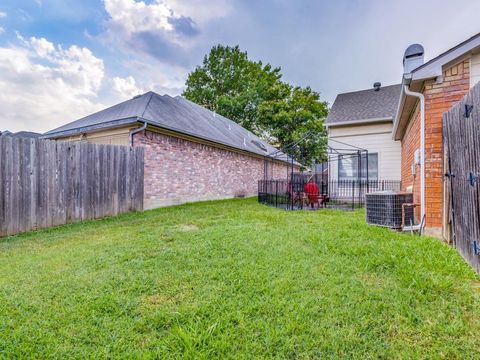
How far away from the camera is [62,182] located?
20.6 feet

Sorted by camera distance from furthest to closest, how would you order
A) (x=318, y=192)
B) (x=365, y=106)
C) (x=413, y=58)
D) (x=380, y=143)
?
(x=365, y=106) < (x=380, y=143) < (x=318, y=192) < (x=413, y=58)

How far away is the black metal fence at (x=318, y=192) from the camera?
9.60 m

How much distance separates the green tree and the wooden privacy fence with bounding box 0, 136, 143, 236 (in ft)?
43.4

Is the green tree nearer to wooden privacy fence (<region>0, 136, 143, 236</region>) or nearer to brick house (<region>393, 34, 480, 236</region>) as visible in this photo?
wooden privacy fence (<region>0, 136, 143, 236</region>)

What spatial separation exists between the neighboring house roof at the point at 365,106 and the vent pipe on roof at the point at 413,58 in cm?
616

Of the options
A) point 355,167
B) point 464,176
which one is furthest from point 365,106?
point 464,176

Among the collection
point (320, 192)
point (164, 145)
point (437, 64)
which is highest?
point (437, 64)

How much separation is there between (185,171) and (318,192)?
5221 millimetres

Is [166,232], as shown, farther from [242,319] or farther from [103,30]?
[103,30]

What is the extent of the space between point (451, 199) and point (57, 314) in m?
4.85

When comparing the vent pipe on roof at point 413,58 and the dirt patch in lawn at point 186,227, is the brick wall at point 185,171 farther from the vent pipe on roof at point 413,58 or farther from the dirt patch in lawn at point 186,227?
the vent pipe on roof at point 413,58

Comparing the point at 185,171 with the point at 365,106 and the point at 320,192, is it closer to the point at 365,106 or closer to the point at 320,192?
the point at 320,192

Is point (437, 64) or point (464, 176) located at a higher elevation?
point (437, 64)

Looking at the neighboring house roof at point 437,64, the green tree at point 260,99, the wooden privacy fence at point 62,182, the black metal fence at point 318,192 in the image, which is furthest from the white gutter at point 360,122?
the wooden privacy fence at point 62,182
